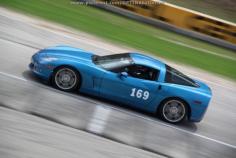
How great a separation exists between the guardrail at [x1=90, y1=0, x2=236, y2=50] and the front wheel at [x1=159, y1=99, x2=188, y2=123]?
37.7 ft

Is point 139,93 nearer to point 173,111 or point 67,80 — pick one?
point 173,111

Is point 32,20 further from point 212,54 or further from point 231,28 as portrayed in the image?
point 231,28

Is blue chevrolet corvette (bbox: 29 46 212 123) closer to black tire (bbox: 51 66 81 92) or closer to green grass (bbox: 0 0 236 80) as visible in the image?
black tire (bbox: 51 66 81 92)

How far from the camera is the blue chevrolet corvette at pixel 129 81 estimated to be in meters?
10.9

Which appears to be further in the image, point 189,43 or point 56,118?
point 189,43

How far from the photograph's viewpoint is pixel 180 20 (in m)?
22.6

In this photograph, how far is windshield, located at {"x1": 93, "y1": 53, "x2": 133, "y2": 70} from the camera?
1114 centimetres

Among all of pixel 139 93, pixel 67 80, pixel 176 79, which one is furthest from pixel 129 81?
pixel 67 80

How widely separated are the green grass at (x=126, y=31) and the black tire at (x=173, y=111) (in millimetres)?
6902

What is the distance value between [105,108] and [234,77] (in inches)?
354

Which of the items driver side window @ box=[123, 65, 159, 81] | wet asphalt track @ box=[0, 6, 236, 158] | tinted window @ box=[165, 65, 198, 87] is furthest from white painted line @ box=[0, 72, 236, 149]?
tinted window @ box=[165, 65, 198, 87]

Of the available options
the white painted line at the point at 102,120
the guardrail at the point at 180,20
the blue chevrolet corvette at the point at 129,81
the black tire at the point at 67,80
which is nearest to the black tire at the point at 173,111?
the blue chevrolet corvette at the point at 129,81

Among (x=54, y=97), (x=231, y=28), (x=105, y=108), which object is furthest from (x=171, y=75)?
(x=231, y=28)

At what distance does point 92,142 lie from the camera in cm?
877
